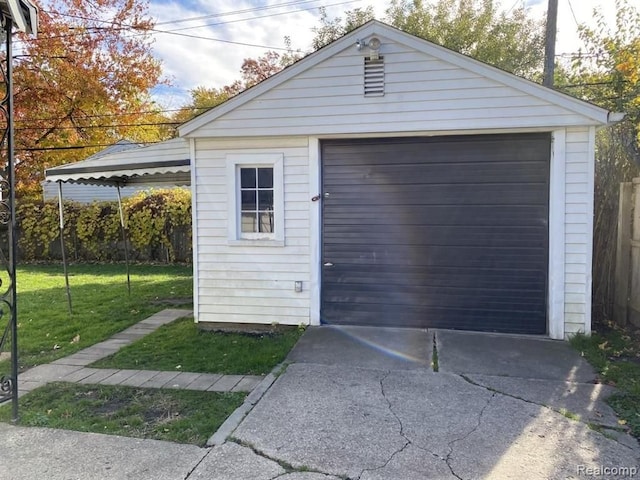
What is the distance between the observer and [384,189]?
5520 mm

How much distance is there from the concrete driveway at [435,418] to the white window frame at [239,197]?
1592 millimetres

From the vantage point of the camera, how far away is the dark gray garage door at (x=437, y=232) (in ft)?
17.1

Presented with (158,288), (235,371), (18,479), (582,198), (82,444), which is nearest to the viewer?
(18,479)

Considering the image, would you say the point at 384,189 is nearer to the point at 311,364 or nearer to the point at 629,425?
the point at 311,364

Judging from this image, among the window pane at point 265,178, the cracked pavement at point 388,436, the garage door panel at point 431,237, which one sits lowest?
the cracked pavement at point 388,436

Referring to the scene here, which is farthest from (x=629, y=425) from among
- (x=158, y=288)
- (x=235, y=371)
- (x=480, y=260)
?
(x=158, y=288)

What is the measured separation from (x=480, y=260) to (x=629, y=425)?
2.47 meters

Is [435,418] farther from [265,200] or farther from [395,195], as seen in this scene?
[265,200]

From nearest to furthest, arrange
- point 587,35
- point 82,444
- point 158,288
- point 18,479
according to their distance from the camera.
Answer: point 18,479 < point 82,444 < point 587,35 < point 158,288

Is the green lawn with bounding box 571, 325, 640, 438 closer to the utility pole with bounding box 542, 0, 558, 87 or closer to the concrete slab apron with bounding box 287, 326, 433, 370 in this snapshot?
the concrete slab apron with bounding box 287, 326, 433, 370

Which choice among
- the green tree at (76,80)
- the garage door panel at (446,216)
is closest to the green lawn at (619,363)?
the garage door panel at (446,216)

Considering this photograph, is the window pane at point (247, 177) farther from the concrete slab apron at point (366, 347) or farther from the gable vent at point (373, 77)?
the concrete slab apron at point (366, 347)

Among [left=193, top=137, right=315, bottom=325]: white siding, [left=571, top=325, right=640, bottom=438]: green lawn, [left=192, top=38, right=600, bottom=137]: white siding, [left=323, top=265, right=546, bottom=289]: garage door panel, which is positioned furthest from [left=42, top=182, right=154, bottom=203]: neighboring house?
[left=571, top=325, right=640, bottom=438]: green lawn

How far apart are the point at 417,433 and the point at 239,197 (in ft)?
12.2
